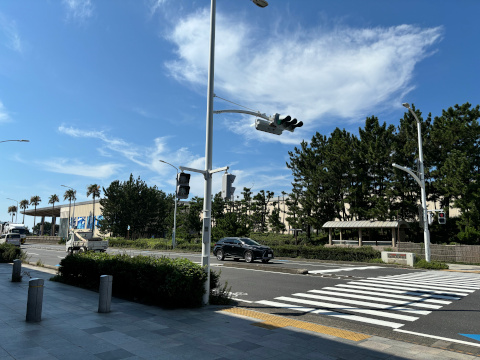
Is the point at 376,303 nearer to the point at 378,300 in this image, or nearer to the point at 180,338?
the point at 378,300

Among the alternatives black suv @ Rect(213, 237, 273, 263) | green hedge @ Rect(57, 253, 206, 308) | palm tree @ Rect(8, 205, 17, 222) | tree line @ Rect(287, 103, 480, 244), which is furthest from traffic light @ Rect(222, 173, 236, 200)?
palm tree @ Rect(8, 205, 17, 222)

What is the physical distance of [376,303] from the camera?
31.7 feet

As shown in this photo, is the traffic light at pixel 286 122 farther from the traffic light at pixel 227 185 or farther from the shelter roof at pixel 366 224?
the shelter roof at pixel 366 224

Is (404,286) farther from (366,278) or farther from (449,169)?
(449,169)

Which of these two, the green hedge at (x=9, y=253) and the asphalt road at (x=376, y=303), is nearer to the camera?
the asphalt road at (x=376, y=303)

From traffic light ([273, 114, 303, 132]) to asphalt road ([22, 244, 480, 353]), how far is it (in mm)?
5148

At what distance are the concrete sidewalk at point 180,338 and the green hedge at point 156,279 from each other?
0.38 metres

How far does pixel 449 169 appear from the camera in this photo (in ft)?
101

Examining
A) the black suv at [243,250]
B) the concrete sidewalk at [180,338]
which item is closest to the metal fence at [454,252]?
the black suv at [243,250]

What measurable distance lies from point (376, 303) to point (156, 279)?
20.5ft

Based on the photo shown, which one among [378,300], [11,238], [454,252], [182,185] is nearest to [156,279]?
[182,185]

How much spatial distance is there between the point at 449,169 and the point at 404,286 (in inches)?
896

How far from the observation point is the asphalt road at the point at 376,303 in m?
6.92

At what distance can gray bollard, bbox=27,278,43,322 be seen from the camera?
6727 mm
